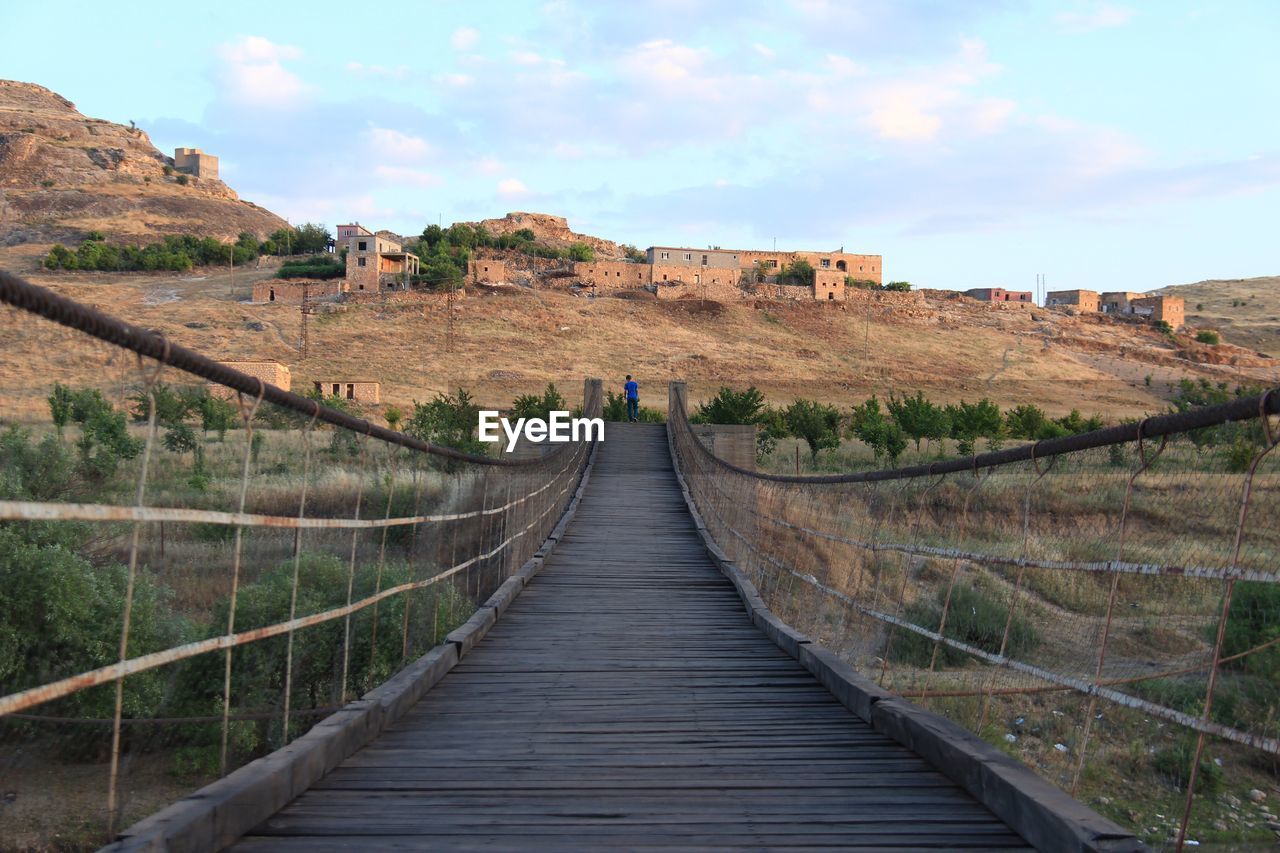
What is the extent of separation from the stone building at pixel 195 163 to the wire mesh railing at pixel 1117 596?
109 m

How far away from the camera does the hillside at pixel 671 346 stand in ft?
157

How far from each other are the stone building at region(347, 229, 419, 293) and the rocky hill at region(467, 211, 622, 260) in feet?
63.4

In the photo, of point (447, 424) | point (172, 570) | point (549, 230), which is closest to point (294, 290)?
point (549, 230)

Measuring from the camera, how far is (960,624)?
1092cm

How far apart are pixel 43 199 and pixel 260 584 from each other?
93370 millimetres

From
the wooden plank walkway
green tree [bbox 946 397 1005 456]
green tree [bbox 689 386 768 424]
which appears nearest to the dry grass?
green tree [bbox 946 397 1005 456]

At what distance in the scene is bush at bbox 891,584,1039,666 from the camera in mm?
9906

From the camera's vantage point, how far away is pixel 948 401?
47.6 metres

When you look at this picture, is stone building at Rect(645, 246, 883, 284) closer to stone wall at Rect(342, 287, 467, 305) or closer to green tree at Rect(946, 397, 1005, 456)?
stone wall at Rect(342, 287, 467, 305)

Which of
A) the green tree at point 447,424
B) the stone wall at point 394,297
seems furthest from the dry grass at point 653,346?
the green tree at point 447,424

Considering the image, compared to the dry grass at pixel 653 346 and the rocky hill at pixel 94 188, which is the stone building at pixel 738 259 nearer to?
the dry grass at pixel 653 346

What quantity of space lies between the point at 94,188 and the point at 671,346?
200 ft

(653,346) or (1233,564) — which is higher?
(1233,564)

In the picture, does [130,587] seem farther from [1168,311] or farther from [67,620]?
[1168,311]
